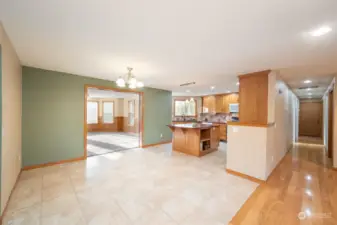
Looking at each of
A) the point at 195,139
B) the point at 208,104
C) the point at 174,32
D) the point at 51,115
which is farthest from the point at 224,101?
the point at 51,115

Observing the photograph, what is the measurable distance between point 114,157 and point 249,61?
4.25 metres

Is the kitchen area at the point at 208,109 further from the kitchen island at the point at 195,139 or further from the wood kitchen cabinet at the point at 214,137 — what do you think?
the kitchen island at the point at 195,139

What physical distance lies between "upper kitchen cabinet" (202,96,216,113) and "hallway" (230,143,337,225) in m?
4.61

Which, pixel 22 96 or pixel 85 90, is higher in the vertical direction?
pixel 85 90

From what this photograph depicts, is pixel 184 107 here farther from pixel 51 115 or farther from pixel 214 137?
pixel 51 115

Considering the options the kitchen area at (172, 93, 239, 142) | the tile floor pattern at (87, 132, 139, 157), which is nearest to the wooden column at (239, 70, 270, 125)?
the kitchen area at (172, 93, 239, 142)

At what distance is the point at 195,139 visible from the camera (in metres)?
4.85

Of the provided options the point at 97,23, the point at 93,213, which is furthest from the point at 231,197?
the point at 97,23

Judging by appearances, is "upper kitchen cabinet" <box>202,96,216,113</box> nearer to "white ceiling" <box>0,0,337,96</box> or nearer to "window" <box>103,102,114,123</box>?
"white ceiling" <box>0,0,337,96</box>

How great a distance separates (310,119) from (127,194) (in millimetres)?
11208

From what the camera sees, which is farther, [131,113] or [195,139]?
[131,113]

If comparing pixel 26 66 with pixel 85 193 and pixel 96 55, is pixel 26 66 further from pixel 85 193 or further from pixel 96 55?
pixel 85 193

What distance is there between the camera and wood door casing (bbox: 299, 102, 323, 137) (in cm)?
892

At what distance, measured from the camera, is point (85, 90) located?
441cm
